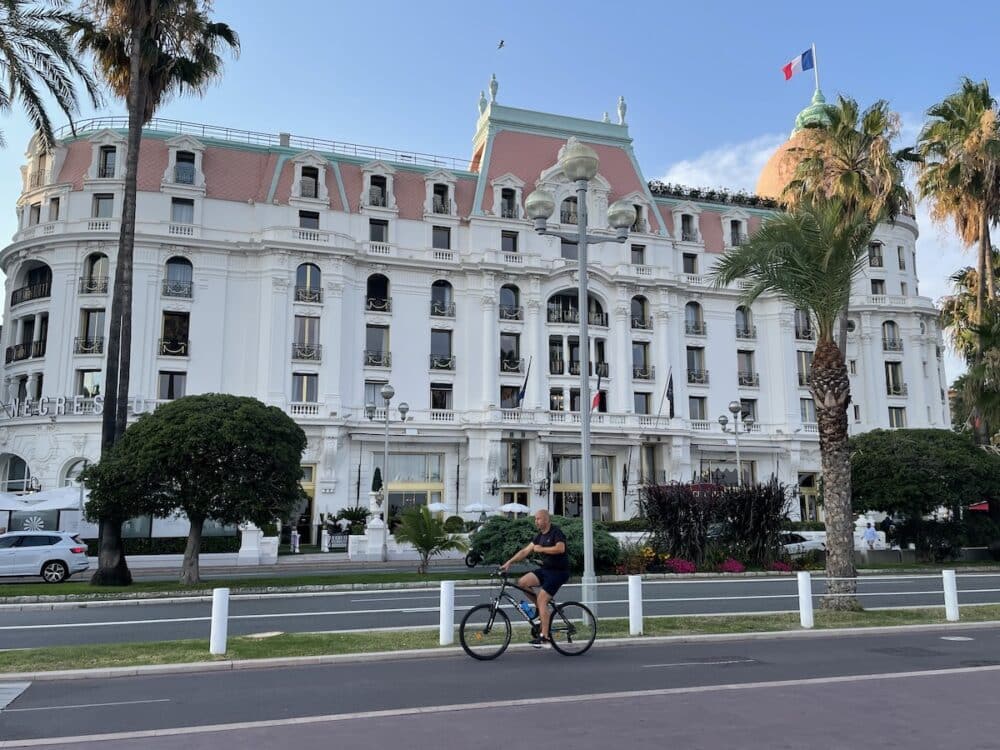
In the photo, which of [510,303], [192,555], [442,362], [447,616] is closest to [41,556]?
[192,555]

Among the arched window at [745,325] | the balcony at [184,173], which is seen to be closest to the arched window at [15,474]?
the balcony at [184,173]

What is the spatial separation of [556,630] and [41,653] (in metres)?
6.67

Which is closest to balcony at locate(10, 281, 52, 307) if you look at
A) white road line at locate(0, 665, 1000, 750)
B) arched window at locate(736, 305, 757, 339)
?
arched window at locate(736, 305, 757, 339)

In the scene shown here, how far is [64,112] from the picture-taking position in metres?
23.2

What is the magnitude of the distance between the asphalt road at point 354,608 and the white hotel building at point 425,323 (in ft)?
68.8

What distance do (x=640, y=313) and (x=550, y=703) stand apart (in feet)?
137

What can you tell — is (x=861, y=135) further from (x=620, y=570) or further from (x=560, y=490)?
(x=560, y=490)

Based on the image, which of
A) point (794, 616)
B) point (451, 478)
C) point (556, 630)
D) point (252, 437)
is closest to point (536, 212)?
point (556, 630)

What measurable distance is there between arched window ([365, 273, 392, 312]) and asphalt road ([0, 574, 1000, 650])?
24523 millimetres

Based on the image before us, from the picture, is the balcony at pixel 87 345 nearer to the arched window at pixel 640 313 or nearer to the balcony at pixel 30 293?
the balcony at pixel 30 293

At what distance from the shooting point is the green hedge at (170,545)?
103 ft

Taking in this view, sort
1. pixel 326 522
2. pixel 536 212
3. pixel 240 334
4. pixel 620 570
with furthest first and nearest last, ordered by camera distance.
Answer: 1. pixel 240 334
2. pixel 326 522
3. pixel 620 570
4. pixel 536 212

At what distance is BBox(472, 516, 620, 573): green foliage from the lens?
2344 cm

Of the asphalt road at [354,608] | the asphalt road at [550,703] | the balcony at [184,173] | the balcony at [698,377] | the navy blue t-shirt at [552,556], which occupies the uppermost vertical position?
the balcony at [184,173]
